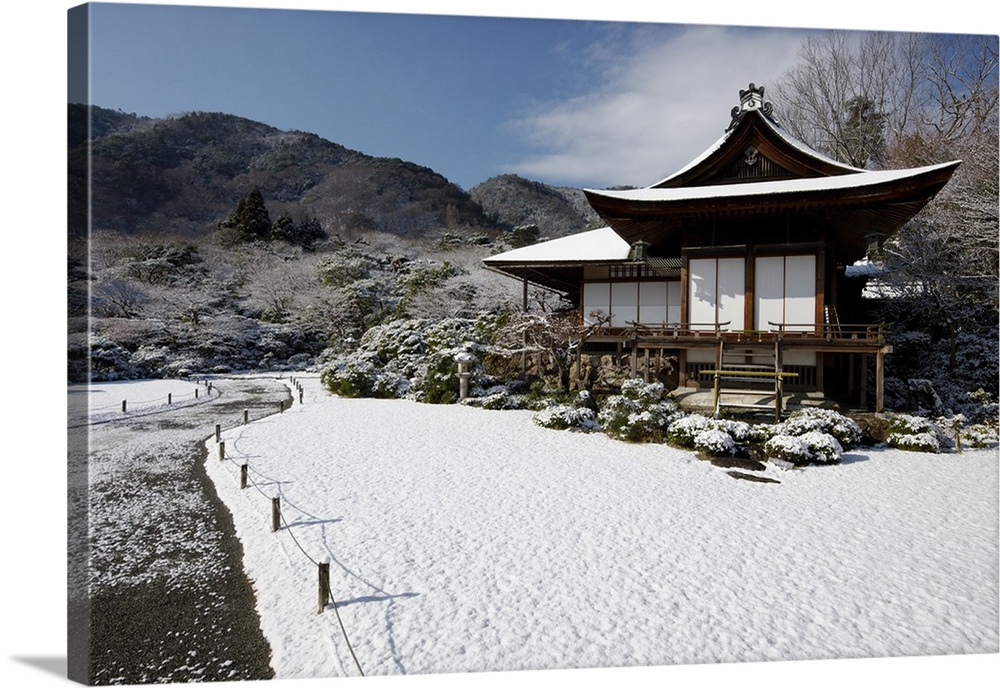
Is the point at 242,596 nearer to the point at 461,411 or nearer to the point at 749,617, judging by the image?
the point at 749,617

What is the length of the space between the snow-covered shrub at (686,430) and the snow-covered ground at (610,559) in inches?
17.3

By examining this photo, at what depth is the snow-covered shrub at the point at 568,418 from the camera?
419 inches

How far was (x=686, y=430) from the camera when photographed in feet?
29.0

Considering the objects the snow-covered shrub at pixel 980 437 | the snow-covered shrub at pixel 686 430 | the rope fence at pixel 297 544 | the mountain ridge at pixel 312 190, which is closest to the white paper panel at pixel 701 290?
the snow-covered shrub at pixel 686 430

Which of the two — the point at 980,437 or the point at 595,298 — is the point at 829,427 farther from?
the point at 595,298

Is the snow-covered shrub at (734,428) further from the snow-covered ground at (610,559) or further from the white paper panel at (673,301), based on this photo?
the white paper panel at (673,301)

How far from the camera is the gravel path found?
3.60 meters

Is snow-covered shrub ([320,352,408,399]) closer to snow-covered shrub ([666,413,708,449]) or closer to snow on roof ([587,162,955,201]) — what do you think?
snow on roof ([587,162,955,201])

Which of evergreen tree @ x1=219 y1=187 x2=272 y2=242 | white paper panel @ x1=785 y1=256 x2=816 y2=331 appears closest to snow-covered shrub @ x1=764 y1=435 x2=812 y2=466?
white paper panel @ x1=785 y1=256 x2=816 y2=331

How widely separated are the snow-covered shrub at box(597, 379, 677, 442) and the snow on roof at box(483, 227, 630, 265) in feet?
13.7

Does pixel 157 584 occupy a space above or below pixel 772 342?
below

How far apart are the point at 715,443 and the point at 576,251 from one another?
7.35 meters

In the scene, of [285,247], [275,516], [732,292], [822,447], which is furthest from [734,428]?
[285,247]

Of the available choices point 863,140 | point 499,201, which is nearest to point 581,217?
point 499,201
